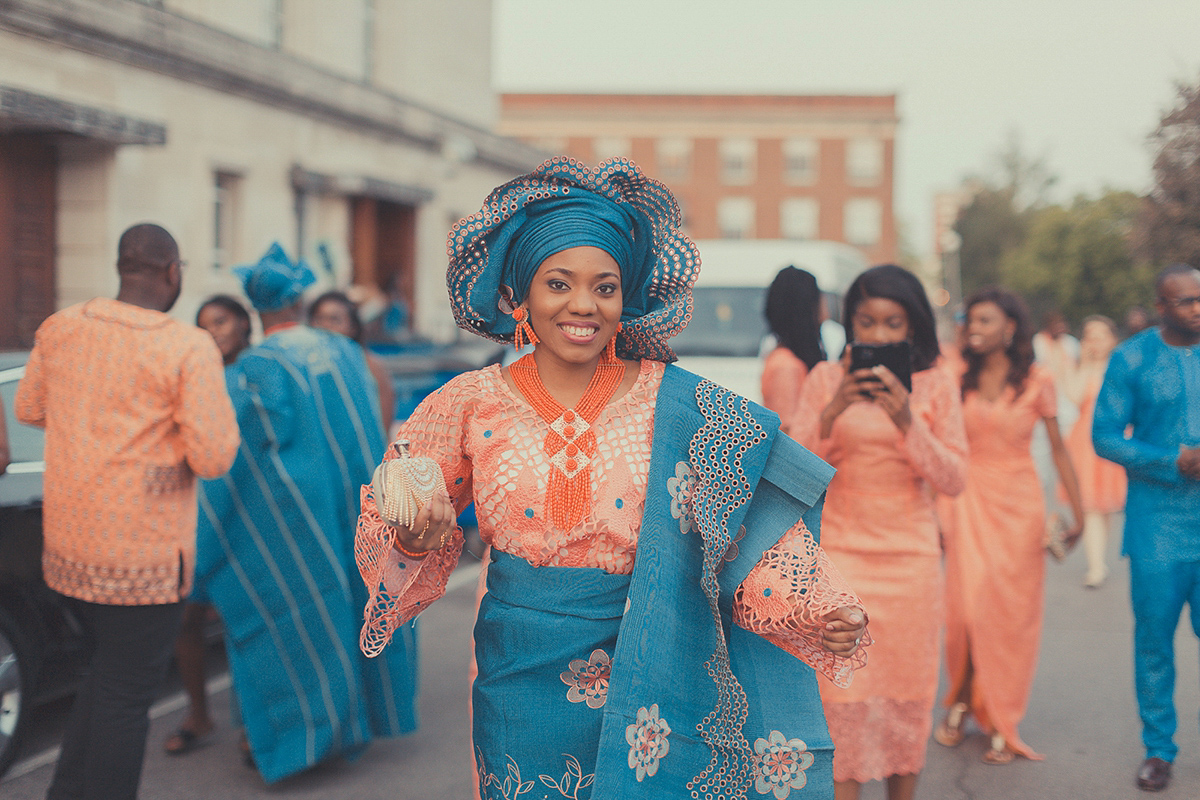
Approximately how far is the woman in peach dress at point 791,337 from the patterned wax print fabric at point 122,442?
2.42 metres

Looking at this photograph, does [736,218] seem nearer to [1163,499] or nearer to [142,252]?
[1163,499]

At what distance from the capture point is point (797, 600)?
8.20 feet

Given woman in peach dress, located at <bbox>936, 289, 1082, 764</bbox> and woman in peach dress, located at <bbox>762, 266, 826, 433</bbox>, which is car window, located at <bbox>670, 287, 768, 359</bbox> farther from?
woman in peach dress, located at <bbox>762, 266, 826, 433</bbox>

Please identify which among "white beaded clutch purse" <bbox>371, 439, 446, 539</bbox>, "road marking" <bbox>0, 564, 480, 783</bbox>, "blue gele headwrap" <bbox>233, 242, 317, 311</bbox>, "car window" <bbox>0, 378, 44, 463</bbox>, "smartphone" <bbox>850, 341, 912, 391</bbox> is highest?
"blue gele headwrap" <bbox>233, 242, 317, 311</bbox>

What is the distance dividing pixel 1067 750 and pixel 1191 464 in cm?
152

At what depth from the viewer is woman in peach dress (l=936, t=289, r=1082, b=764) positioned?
214 inches

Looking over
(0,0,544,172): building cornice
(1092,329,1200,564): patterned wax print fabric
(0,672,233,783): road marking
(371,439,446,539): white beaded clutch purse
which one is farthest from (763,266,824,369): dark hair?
(0,0,544,172): building cornice

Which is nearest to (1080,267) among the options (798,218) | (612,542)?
(798,218)

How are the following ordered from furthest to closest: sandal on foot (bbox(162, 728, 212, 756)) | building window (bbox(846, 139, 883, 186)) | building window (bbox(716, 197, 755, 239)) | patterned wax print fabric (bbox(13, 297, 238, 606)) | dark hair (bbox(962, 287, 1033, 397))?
building window (bbox(716, 197, 755, 239))
building window (bbox(846, 139, 883, 186))
dark hair (bbox(962, 287, 1033, 397))
sandal on foot (bbox(162, 728, 212, 756))
patterned wax print fabric (bbox(13, 297, 238, 606))

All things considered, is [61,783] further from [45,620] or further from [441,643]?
[441,643]

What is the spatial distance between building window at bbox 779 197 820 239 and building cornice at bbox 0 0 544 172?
1508 inches

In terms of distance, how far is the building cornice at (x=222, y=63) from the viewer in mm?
12750

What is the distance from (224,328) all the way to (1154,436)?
4341mm

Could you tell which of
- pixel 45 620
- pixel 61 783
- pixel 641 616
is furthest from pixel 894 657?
pixel 45 620
